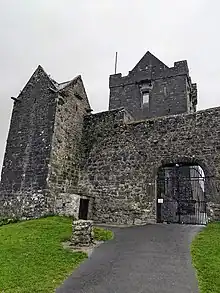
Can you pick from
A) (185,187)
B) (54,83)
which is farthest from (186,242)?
(54,83)

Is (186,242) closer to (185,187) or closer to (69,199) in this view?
(69,199)

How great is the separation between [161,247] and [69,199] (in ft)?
20.8

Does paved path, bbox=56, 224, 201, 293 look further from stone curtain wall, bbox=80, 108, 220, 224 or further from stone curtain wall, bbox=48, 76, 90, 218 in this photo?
stone curtain wall, bbox=48, 76, 90, 218

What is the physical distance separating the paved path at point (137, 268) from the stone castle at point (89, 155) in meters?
4.39

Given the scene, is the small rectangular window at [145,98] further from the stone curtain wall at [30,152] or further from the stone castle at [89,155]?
the stone curtain wall at [30,152]

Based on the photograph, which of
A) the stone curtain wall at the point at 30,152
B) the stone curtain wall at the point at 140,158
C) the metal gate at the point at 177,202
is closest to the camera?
the stone curtain wall at the point at 140,158

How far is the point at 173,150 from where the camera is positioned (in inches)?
547

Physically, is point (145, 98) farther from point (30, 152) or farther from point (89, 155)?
point (30, 152)

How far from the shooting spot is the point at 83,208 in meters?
14.8

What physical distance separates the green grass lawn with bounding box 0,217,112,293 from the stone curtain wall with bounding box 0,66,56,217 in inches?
125

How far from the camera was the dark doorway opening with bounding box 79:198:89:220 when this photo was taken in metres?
14.6

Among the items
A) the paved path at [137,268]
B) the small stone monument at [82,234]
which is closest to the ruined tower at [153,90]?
the paved path at [137,268]

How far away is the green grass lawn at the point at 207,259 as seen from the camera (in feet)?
18.0

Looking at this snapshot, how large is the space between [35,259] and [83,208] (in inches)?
307
